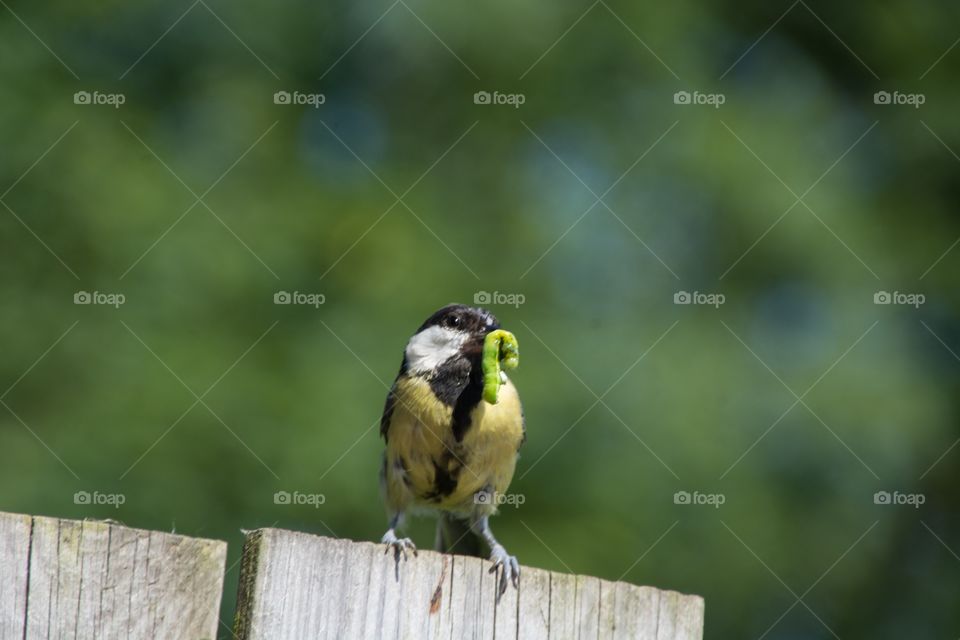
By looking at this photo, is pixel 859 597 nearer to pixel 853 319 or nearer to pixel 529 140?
pixel 853 319

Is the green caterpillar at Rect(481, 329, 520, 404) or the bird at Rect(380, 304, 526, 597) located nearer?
the green caterpillar at Rect(481, 329, 520, 404)

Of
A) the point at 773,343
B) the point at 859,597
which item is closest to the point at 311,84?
the point at 773,343

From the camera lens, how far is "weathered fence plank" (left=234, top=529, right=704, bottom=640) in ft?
8.89

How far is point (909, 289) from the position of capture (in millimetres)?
10008

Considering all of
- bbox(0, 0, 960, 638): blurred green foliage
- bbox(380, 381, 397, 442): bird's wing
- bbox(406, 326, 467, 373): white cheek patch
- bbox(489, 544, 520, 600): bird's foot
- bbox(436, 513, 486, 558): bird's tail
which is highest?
bbox(0, 0, 960, 638): blurred green foliage

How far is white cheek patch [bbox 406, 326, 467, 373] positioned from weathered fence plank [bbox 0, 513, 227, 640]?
268 centimetres

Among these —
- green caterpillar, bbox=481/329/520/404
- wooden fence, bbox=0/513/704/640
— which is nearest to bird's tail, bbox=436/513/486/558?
green caterpillar, bbox=481/329/520/404

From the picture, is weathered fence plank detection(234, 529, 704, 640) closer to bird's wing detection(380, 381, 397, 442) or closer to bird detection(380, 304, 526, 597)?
bird detection(380, 304, 526, 597)

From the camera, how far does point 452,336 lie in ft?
17.3

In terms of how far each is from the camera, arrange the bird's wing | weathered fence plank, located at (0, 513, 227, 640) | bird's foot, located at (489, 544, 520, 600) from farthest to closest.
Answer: the bird's wing < bird's foot, located at (489, 544, 520, 600) < weathered fence plank, located at (0, 513, 227, 640)

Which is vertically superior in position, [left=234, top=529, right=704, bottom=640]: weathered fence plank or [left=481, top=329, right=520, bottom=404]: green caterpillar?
[left=481, top=329, right=520, bottom=404]: green caterpillar

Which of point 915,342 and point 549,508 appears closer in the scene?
point 549,508

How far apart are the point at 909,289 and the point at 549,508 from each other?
391 cm

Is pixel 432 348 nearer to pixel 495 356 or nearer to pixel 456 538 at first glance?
pixel 495 356
